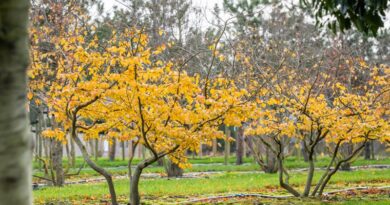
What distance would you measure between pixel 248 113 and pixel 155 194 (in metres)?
5.27

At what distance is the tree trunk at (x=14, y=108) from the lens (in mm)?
1830

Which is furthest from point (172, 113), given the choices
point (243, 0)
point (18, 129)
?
point (243, 0)

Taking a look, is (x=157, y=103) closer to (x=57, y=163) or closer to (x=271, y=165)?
(x=57, y=163)

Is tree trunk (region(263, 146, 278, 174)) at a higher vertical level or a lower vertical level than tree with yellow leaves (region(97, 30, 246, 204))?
lower

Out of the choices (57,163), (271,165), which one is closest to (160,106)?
(57,163)

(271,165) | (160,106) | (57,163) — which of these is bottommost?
(271,165)

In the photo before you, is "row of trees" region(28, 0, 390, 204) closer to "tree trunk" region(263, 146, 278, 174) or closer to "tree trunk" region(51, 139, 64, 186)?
"tree trunk" region(51, 139, 64, 186)

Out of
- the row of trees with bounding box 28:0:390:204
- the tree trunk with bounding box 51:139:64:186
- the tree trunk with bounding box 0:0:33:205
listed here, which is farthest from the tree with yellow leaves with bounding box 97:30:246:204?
the tree trunk with bounding box 51:139:64:186

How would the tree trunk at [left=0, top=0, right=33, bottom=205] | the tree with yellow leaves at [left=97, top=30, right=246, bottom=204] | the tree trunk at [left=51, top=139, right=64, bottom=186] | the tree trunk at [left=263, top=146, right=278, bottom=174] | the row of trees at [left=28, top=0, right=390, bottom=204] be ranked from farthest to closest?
the tree trunk at [left=263, top=146, right=278, bottom=174]
the tree trunk at [left=51, top=139, right=64, bottom=186]
the row of trees at [left=28, top=0, right=390, bottom=204]
the tree with yellow leaves at [left=97, top=30, right=246, bottom=204]
the tree trunk at [left=0, top=0, right=33, bottom=205]

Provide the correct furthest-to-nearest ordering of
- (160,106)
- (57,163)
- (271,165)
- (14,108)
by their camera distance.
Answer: (271,165) < (57,163) < (160,106) < (14,108)

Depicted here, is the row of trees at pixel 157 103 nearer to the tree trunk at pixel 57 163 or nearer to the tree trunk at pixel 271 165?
the tree trunk at pixel 57 163

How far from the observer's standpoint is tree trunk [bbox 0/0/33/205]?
183 centimetres

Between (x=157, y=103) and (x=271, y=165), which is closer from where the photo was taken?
(x=157, y=103)

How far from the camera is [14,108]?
1.87 meters
